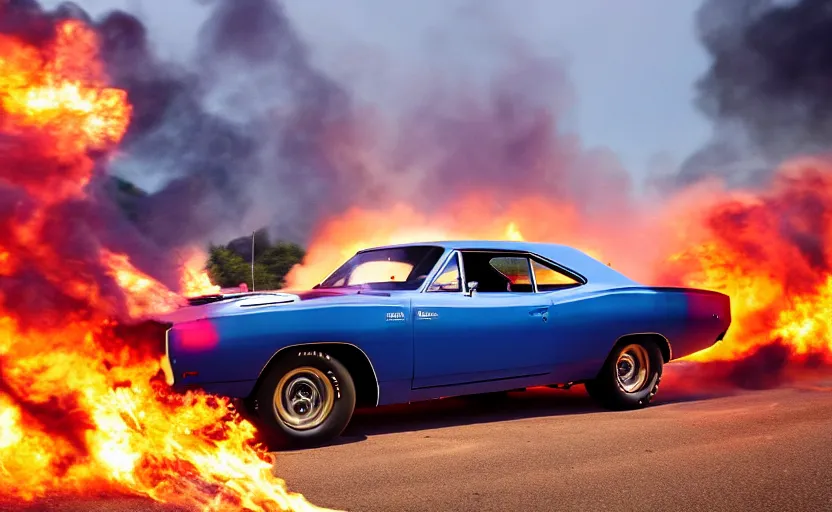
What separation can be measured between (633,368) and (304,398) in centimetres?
342

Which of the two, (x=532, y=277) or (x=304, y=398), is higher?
(x=532, y=277)

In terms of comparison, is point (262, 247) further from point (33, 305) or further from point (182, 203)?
point (33, 305)

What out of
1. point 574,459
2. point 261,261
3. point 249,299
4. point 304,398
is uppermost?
point 261,261

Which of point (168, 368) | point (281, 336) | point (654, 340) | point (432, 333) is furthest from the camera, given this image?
point (654, 340)

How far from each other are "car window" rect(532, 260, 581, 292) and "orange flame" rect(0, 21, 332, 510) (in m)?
3.02

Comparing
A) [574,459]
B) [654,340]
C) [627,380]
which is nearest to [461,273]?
[574,459]

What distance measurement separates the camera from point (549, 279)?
7.23 meters

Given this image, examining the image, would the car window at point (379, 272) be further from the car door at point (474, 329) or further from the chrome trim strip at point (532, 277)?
the chrome trim strip at point (532, 277)

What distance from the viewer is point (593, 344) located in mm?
6969

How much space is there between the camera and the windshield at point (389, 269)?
6.43 meters

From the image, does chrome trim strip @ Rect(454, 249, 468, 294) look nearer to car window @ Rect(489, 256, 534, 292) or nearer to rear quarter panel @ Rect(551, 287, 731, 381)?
car window @ Rect(489, 256, 534, 292)

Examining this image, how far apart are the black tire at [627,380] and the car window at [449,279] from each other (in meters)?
1.75

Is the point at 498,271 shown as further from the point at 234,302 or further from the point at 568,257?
the point at 234,302

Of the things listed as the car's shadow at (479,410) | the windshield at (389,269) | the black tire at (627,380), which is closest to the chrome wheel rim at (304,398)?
the car's shadow at (479,410)
